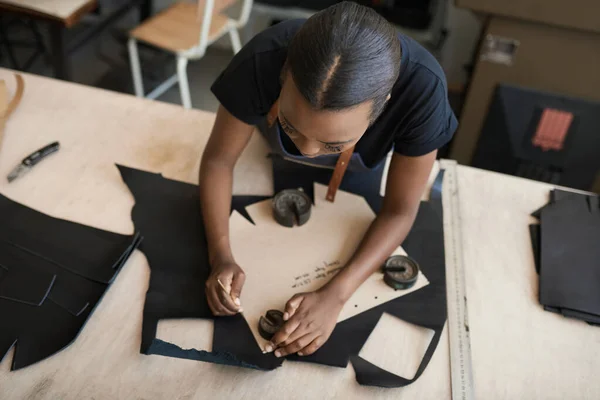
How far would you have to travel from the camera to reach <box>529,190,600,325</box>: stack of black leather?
100cm

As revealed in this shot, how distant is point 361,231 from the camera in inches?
43.3

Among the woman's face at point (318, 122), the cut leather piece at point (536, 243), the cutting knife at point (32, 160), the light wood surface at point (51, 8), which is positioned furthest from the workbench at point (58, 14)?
the cut leather piece at point (536, 243)

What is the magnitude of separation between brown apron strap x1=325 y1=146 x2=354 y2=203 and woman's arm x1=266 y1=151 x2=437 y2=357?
9 centimetres

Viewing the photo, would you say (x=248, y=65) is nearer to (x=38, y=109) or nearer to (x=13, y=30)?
(x=38, y=109)

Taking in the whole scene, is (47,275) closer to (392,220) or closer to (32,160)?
(32,160)

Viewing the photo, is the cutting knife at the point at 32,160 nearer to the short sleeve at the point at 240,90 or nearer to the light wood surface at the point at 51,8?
the short sleeve at the point at 240,90

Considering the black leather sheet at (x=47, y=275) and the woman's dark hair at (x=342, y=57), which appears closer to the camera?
the woman's dark hair at (x=342, y=57)

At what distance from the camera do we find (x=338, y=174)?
1124mm

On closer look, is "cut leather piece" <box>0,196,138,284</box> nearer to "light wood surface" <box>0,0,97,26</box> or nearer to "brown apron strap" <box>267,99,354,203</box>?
"brown apron strap" <box>267,99,354,203</box>

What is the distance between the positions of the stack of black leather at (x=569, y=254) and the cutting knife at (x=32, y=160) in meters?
1.02

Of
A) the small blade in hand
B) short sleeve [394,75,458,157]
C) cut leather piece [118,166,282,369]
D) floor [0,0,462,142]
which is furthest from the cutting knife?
floor [0,0,462,142]

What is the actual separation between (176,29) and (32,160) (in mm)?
1211

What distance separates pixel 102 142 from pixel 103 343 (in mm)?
506

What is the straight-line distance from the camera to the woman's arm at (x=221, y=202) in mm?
943
